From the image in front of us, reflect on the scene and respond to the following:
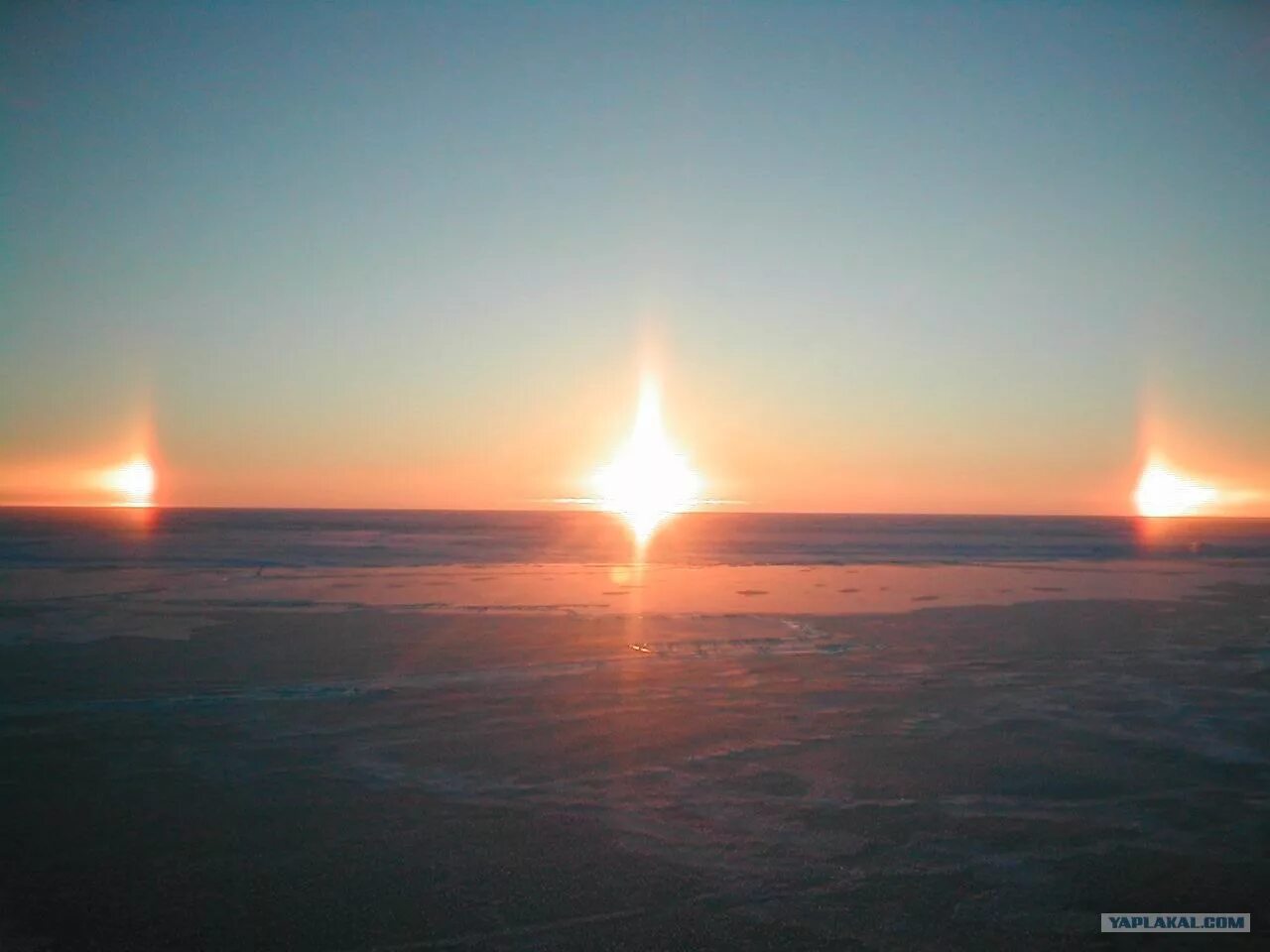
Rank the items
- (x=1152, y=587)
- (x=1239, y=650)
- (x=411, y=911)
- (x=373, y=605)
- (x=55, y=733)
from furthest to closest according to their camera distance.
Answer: (x=1152, y=587)
(x=373, y=605)
(x=1239, y=650)
(x=55, y=733)
(x=411, y=911)

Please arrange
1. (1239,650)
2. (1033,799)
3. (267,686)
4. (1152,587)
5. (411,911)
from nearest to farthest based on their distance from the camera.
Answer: (411,911) → (1033,799) → (267,686) → (1239,650) → (1152,587)

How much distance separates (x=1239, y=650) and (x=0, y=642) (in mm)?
24476

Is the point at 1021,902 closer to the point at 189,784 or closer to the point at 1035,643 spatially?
the point at 189,784

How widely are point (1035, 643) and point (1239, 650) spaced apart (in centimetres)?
374

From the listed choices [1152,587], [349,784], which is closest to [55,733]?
[349,784]

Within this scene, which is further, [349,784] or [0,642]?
[0,642]

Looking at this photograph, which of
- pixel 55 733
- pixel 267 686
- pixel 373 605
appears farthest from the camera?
pixel 373 605

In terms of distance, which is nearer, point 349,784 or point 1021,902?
point 1021,902

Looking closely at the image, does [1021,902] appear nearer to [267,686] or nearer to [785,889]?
[785,889]

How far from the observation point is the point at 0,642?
64.6 ft

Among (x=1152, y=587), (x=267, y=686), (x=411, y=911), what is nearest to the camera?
(x=411, y=911)

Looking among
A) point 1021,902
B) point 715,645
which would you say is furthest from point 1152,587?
point 1021,902

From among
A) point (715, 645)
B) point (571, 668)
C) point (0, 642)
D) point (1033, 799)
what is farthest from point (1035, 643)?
point (0, 642)

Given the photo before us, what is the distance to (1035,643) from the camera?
20.6 meters
